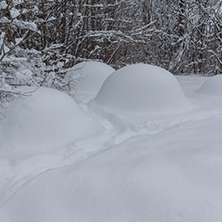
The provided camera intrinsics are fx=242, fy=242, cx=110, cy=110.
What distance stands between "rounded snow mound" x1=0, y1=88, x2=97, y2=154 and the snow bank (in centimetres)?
75

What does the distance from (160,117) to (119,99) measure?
829 millimetres

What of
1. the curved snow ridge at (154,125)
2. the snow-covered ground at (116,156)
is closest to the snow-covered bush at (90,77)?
the snow-covered ground at (116,156)

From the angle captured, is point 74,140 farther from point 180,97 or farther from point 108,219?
point 180,97

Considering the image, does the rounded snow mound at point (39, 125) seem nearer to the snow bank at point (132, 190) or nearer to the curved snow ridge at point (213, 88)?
the snow bank at point (132, 190)

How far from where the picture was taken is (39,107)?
3.19m

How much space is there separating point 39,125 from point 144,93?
1891 mm

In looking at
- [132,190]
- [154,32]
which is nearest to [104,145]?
[132,190]

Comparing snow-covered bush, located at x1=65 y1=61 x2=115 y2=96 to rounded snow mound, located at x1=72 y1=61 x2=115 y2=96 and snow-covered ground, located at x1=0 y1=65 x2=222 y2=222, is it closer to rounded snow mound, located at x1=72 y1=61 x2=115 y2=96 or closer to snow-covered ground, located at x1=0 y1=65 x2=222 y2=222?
rounded snow mound, located at x1=72 y1=61 x2=115 y2=96

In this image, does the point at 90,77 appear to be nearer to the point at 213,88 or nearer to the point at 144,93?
the point at 144,93

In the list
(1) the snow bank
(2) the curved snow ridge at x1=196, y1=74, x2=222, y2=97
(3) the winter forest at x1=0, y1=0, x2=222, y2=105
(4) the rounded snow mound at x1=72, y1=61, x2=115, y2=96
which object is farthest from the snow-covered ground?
(3) the winter forest at x1=0, y1=0, x2=222, y2=105

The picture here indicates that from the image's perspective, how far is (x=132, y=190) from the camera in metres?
1.86

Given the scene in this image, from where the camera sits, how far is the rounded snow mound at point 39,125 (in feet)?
9.68

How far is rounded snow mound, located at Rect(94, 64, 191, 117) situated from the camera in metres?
4.07

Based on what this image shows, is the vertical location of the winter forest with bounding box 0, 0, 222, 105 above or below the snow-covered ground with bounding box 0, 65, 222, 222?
above
